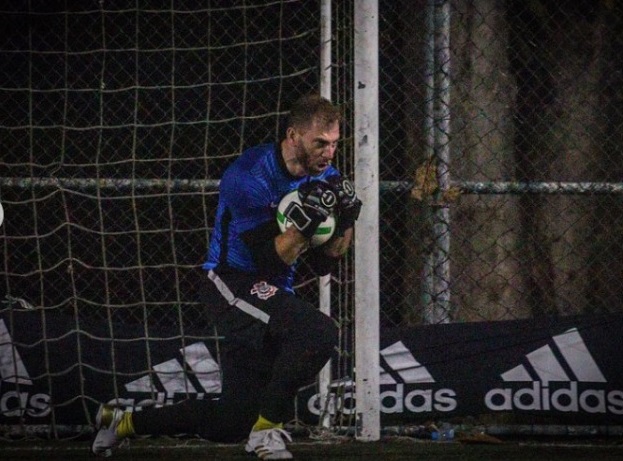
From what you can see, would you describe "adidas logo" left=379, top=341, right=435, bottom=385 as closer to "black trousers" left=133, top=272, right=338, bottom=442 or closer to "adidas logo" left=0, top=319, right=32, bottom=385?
"black trousers" left=133, top=272, right=338, bottom=442

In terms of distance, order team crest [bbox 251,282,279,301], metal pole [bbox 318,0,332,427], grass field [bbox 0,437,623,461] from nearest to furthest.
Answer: team crest [bbox 251,282,279,301]
grass field [bbox 0,437,623,461]
metal pole [bbox 318,0,332,427]

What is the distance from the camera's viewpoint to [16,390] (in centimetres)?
673

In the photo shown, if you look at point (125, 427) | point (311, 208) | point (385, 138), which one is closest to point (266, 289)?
point (311, 208)

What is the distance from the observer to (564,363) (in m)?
6.72

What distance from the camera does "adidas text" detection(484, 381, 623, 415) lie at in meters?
6.71

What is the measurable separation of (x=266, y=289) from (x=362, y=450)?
1.23m

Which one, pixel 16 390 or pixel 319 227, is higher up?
pixel 319 227

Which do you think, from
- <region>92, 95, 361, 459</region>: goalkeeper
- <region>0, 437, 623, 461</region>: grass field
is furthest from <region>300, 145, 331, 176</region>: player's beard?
<region>0, 437, 623, 461</region>: grass field

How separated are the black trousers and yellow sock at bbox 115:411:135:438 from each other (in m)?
0.37

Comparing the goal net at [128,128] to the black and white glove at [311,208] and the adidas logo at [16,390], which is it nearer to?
the adidas logo at [16,390]

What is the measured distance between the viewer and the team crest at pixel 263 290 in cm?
566

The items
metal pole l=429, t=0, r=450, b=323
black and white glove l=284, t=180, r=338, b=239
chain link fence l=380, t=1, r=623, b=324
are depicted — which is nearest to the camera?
black and white glove l=284, t=180, r=338, b=239

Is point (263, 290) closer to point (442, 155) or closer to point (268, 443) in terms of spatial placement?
point (268, 443)

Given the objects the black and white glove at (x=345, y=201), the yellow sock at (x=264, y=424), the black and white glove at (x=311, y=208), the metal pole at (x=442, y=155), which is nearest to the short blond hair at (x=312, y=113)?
the black and white glove at (x=345, y=201)
